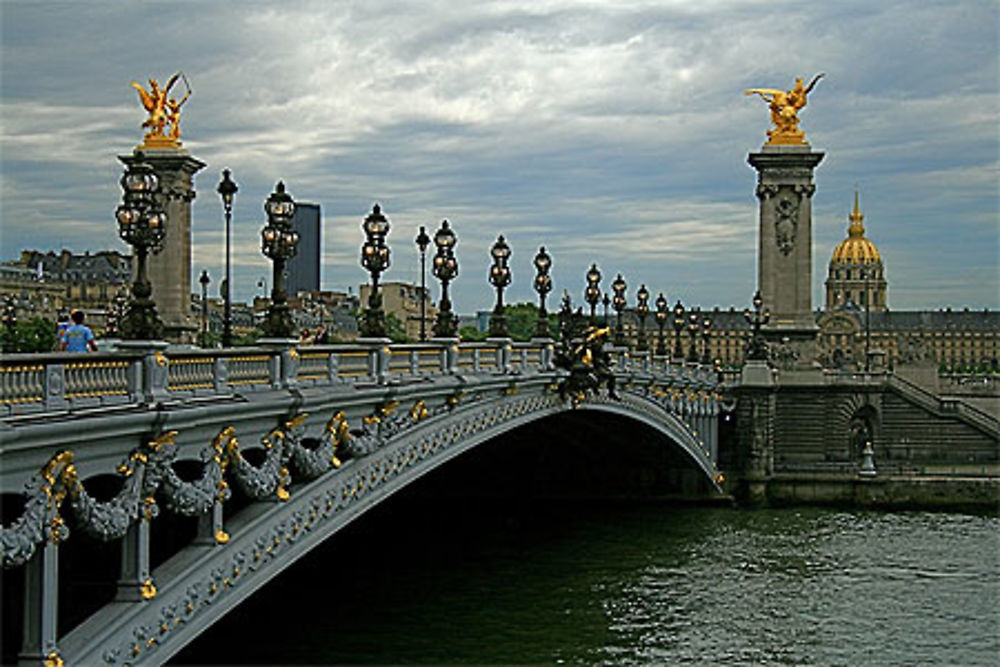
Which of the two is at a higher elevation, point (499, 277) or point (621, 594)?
point (499, 277)

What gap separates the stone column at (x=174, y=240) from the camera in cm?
6141

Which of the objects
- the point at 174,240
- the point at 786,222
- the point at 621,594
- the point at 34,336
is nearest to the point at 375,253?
the point at 621,594

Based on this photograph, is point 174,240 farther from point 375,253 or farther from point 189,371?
point 189,371

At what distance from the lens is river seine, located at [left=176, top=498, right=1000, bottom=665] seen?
95.2 feet

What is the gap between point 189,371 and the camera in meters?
16.8

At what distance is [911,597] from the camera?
35.9 m

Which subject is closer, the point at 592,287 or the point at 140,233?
the point at 140,233

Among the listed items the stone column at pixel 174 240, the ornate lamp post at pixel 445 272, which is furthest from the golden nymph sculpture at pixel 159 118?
the ornate lamp post at pixel 445 272

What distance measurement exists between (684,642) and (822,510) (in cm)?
2464

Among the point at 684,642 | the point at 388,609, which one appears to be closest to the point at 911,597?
the point at 684,642

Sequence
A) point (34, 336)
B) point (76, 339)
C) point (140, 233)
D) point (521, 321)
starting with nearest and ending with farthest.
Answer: point (140, 233) → point (76, 339) → point (34, 336) → point (521, 321)

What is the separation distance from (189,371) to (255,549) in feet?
8.73

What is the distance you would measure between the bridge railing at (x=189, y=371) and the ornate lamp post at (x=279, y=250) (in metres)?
0.29

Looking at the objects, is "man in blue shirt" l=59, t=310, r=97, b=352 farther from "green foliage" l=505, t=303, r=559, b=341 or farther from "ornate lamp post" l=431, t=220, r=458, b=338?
"green foliage" l=505, t=303, r=559, b=341
